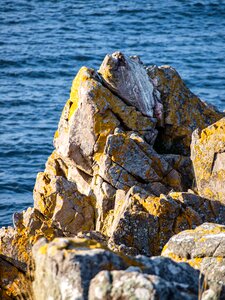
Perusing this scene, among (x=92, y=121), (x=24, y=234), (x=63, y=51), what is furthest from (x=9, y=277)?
(x=63, y=51)

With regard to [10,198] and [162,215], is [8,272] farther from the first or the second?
[10,198]

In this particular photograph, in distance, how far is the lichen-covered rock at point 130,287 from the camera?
34.8 feet

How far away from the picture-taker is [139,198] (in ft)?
71.3

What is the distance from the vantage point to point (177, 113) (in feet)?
90.8

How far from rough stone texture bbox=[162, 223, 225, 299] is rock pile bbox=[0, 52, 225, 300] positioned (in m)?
0.02

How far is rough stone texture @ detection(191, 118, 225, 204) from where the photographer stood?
23.3 metres

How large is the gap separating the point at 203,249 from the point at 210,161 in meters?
7.56

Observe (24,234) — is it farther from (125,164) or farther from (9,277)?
(125,164)

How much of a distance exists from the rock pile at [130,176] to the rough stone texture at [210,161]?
0.09 ft

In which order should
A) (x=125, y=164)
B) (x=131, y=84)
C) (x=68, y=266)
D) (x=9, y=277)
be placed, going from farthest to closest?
(x=131, y=84)
(x=125, y=164)
(x=9, y=277)
(x=68, y=266)

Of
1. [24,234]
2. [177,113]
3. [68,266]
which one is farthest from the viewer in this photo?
[177,113]

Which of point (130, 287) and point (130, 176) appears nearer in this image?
point (130, 287)

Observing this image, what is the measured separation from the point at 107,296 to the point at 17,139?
38049 mm

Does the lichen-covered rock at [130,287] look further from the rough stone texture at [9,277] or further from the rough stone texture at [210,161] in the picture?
the rough stone texture at [210,161]
